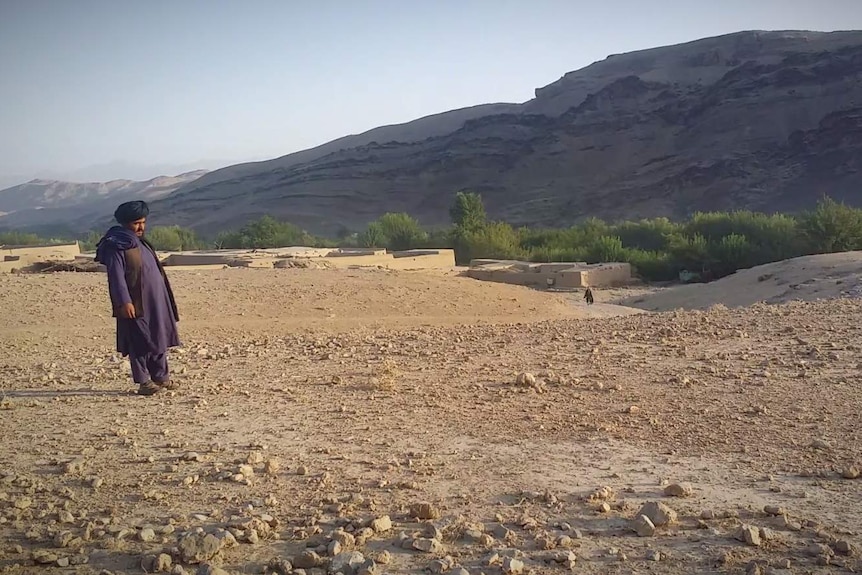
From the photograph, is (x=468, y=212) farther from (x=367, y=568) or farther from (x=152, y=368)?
(x=367, y=568)

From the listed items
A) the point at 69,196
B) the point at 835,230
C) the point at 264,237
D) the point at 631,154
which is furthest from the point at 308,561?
the point at 69,196

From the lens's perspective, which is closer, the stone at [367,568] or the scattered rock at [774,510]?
the stone at [367,568]

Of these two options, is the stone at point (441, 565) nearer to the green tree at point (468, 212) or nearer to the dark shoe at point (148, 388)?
the dark shoe at point (148, 388)

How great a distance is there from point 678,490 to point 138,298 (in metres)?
3.92

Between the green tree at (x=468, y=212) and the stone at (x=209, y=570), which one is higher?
the green tree at (x=468, y=212)

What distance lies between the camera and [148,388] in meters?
6.06

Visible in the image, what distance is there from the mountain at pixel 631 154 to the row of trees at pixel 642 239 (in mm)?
23384

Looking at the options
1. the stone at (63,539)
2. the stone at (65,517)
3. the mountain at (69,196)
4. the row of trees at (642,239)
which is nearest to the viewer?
the stone at (63,539)

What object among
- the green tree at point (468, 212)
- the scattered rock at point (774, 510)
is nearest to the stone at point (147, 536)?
the scattered rock at point (774, 510)

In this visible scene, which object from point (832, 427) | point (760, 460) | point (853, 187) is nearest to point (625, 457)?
point (760, 460)

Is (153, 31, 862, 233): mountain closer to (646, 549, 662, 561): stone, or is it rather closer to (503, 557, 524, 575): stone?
(646, 549, 662, 561): stone

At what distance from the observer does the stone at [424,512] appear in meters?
3.57

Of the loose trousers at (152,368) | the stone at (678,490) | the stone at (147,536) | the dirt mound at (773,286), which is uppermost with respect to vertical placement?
the loose trousers at (152,368)

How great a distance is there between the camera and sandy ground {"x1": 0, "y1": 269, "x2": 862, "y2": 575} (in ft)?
10.7
